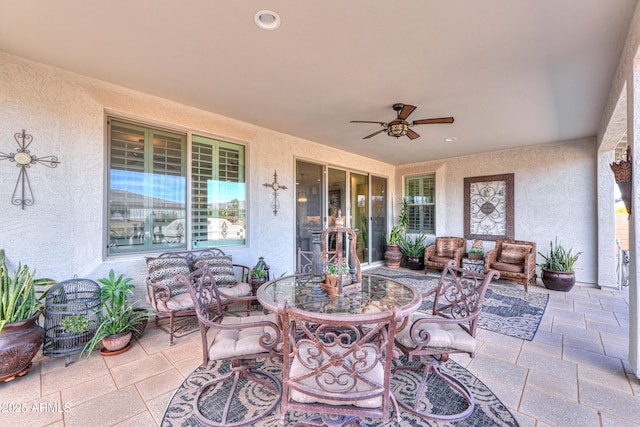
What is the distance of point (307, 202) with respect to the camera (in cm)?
509

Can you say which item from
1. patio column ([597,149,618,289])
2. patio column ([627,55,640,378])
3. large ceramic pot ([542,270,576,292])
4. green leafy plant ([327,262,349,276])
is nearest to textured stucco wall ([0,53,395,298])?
green leafy plant ([327,262,349,276])

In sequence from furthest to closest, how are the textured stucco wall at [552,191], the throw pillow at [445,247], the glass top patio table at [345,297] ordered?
the throw pillow at [445,247]
the textured stucco wall at [552,191]
the glass top patio table at [345,297]

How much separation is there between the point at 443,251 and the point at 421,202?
1.38m

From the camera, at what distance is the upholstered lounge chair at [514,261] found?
450 cm

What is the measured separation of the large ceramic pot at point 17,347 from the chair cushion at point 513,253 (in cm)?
638

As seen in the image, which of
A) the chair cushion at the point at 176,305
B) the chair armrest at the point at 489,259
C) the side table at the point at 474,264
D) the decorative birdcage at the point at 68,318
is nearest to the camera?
the decorative birdcage at the point at 68,318

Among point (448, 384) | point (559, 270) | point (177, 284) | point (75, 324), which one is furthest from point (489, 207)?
point (75, 324)

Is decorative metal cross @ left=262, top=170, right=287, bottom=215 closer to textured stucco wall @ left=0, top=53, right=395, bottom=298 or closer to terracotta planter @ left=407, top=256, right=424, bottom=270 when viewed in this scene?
textured stucco wall @ left=0, top=53, right=395, bottom=298

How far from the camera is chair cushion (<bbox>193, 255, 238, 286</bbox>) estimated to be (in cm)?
322

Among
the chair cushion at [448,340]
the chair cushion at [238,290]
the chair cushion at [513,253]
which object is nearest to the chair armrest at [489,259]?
the chair cushion at [513,253]

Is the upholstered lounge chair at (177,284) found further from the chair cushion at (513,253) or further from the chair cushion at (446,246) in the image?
the chair cushion at (513,253)

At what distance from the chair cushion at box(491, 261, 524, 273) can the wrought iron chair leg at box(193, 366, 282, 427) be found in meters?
4.45

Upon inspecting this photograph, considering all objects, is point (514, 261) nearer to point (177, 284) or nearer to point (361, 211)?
point (361, 211)

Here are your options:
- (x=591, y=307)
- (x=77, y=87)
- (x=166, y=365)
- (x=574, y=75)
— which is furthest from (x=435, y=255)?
(x=77, y=87)
